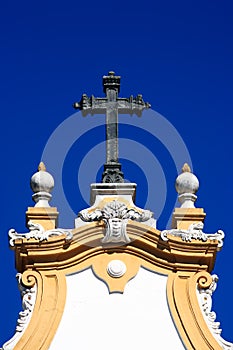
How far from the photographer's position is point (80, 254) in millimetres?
13547

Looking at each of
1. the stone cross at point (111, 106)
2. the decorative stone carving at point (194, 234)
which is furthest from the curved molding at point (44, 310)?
the stone cross at point (111, 106)

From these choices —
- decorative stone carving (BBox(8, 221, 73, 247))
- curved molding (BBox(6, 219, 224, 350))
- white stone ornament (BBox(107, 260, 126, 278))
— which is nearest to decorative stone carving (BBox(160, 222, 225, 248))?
curved molding (BBox(6, 219, 224, 350))

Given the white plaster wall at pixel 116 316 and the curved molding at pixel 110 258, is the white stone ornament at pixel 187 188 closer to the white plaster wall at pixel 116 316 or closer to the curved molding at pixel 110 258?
the curved molding at pixel 110 258

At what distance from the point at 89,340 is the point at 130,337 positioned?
44 cm

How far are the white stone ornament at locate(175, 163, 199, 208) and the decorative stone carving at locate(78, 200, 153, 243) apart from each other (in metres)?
0.48

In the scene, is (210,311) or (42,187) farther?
(42,187)

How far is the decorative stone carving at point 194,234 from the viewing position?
13.5m

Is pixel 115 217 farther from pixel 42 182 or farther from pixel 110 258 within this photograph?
pixel 42 182

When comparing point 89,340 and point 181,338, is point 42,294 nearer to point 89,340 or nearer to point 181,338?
point 89,340

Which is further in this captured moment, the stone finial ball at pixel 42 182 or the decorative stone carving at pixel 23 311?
the stone finial ball at pixel 42 182

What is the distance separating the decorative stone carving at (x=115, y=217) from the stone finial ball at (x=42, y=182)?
541 mm

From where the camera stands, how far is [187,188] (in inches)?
551

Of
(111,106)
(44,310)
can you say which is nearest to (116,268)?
(44,310)

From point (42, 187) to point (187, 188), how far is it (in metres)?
1.68
